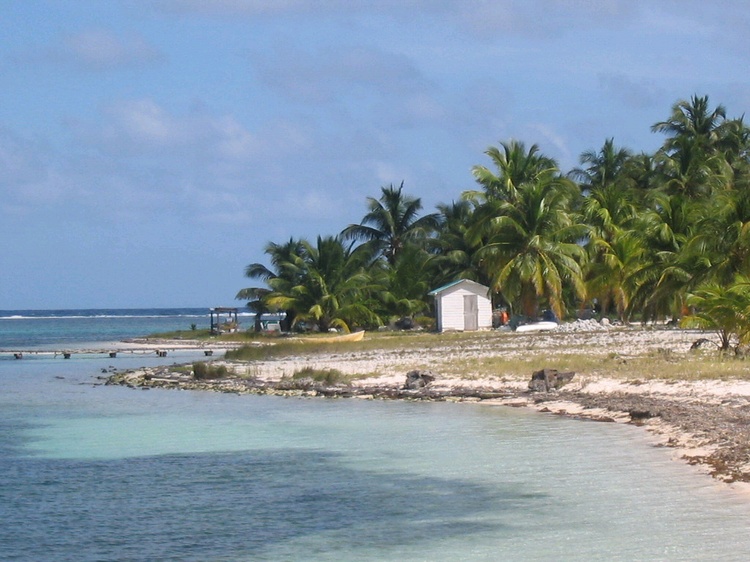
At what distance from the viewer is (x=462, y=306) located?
4888 cm

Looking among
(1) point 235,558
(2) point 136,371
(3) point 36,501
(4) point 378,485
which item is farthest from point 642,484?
(2) point 136,371

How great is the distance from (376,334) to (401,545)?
39017 mm

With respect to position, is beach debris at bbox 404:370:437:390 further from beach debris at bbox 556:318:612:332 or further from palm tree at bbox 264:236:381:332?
palm tree at bbox 264:236:381:332

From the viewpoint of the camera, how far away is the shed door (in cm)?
4888

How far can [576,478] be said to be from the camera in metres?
14.2

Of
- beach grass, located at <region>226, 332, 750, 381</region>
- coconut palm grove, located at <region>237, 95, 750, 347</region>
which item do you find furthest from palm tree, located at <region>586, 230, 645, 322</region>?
beach grass, located at <region>226, 332, 750, 381</region>

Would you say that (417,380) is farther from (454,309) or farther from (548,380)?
(454,309)

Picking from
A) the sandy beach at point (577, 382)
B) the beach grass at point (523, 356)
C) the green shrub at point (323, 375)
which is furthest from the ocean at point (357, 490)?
the green shrub at point (323, 375)

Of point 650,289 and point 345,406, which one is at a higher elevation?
point 650,289

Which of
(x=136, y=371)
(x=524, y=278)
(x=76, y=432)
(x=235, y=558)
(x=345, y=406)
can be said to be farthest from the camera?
(x=524, y=278)

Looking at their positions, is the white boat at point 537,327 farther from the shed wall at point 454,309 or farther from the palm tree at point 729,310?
the palm tree at point 729,310

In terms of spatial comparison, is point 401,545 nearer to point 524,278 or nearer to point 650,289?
point 650,289

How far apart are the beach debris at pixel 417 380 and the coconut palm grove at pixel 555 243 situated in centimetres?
1079

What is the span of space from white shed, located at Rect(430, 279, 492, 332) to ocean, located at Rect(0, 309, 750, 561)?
84.8ft
